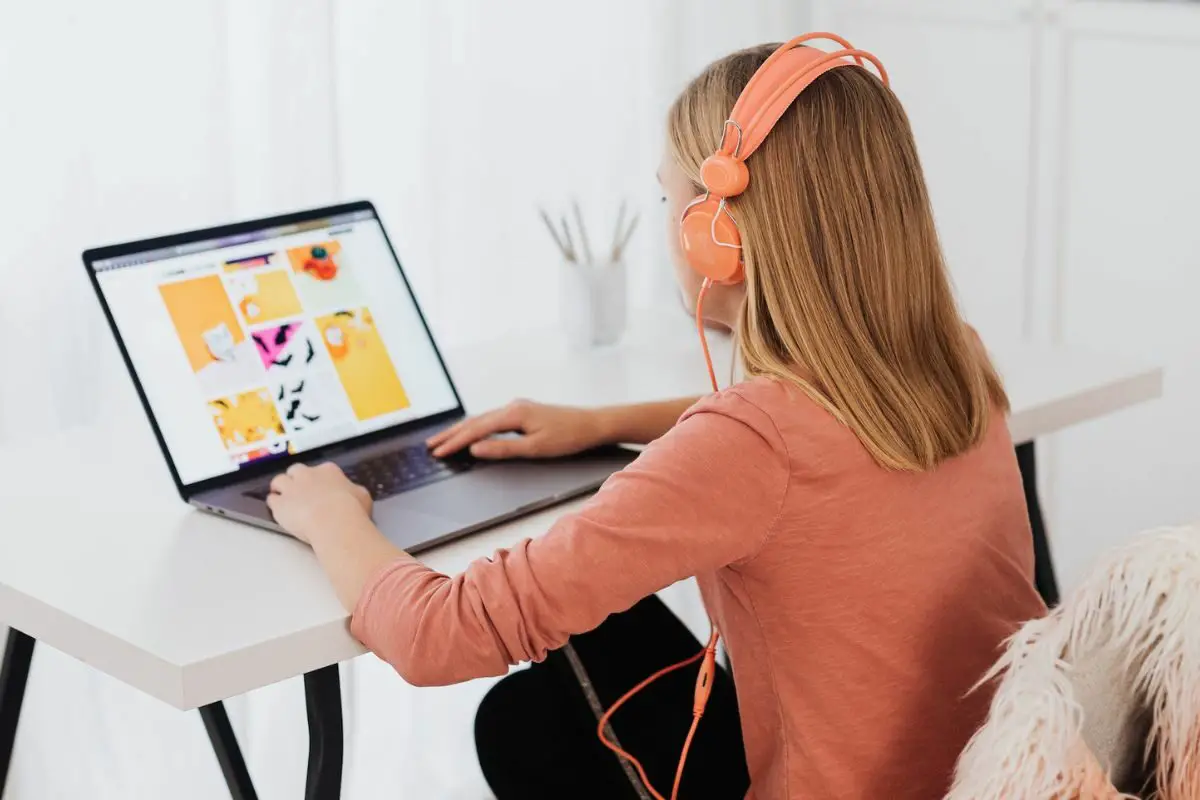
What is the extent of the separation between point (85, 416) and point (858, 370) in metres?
1.18

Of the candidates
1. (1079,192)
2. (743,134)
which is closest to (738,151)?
(743,134)

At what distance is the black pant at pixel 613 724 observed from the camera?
127cm

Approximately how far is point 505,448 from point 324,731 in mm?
340

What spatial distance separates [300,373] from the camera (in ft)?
4.53

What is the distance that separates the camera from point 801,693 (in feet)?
3.39

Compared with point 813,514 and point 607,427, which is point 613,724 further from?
point 813,514

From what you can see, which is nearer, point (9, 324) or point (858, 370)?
point (858, 370)

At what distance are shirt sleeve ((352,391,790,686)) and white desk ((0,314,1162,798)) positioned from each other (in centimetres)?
12

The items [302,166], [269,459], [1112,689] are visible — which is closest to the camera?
[1112,689]

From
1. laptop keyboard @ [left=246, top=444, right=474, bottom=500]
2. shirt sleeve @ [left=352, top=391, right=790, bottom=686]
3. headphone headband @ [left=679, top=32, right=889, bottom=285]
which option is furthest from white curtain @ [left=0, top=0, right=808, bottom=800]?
headphone headband @ [left=679, top=32, right=889, bottom=285]

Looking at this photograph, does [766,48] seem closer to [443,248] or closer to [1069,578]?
[443,248]

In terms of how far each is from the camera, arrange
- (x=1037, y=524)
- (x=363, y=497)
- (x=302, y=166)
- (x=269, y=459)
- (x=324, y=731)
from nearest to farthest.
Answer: (x=324, y=731) → (x=363, y=497) → (x=269, y=459) → (x=1037, y=524) → (x=302, y=166)

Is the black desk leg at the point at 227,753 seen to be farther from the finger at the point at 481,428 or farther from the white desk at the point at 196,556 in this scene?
the finger at the point at 481,428

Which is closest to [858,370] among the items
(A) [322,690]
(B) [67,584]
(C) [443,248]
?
(A) [322,690]
